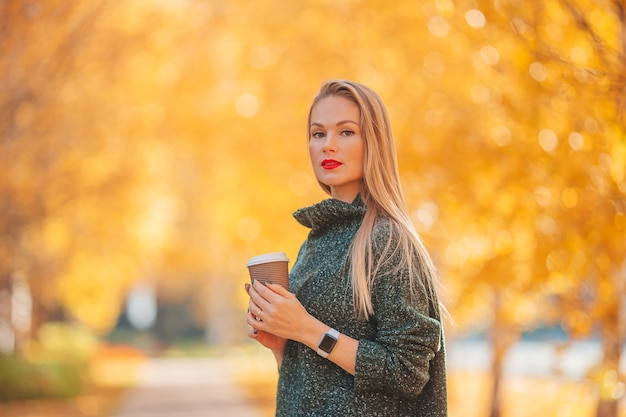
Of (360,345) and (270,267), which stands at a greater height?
(270,267)

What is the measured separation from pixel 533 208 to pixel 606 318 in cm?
101

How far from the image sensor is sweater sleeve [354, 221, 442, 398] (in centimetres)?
235

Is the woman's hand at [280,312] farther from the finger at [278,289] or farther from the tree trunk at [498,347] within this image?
the tree trunk at [498,347]

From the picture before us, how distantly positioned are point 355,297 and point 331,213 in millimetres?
328

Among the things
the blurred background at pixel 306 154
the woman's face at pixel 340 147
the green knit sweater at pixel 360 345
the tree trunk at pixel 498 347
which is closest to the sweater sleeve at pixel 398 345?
the green knit sweater at pixel 360 345

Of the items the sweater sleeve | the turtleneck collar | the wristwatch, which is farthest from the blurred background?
the wristwatch

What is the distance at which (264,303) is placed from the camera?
2447 millimetres

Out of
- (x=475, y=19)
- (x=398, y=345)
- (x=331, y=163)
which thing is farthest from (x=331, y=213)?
(x=475, y=19)

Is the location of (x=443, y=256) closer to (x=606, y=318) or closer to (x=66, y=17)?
(x=606, y=318)

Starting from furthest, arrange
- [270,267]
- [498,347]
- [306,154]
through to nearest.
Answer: [306,154]
[498,347]
[270,267]

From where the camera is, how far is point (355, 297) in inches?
95.7

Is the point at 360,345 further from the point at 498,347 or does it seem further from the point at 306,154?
the point at 306,154

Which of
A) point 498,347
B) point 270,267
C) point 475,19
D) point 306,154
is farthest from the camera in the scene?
point 306,154

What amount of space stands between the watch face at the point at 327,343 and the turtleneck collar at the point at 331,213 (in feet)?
1.32
